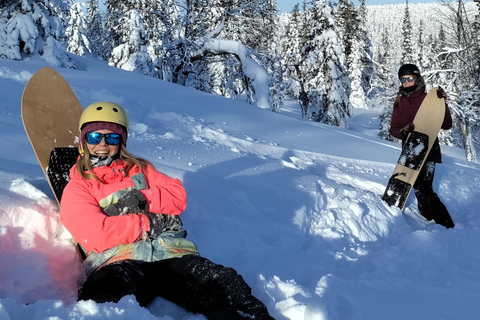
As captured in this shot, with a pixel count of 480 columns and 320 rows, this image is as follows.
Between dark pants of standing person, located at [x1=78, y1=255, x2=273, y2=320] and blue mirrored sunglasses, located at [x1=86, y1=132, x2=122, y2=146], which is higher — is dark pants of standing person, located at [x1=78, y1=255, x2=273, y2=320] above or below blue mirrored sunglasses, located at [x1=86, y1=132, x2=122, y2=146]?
below

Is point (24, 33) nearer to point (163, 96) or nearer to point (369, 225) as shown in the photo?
point (163, 96)

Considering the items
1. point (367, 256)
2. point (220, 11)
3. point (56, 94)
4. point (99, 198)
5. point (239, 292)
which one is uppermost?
point (220, 11)

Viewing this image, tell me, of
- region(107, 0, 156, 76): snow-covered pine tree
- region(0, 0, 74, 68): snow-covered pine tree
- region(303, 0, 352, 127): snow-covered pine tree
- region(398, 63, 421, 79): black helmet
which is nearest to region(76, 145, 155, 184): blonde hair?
region(398, 63, 421, 79): black helmet

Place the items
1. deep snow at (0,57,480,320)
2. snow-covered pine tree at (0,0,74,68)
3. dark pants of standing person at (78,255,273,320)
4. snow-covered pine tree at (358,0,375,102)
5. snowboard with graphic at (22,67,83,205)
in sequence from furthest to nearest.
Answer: snow-covered pine tree at (358,0,375,102) < snow-covered pine tree at (0,0,74,68) < snowboard with graphic at (22,67,83,205) < deep snow at (0,57,480,320) < dark pants of standing person at (78,255,273,320)

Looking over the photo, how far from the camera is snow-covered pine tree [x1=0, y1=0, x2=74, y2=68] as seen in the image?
9203mm

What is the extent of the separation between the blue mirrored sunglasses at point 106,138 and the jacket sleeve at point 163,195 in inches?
14.0

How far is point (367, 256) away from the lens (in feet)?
12.6

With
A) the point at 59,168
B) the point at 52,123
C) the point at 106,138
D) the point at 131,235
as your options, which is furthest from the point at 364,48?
the point at 131,235

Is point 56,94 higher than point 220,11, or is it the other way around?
point 220,11

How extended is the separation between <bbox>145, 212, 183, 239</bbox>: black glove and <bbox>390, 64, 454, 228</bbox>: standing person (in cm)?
355

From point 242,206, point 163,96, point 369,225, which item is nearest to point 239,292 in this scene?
point 242,206

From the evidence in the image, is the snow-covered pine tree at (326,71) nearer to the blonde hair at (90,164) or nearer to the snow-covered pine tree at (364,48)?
the snow-covered pine tree at (364,48)

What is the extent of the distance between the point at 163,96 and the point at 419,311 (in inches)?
252

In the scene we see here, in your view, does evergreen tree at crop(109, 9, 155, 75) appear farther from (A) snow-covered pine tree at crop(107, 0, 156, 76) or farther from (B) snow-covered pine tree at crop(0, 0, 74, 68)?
(B) snow-covered pine tree at crop(0, 0, 74, 68)
